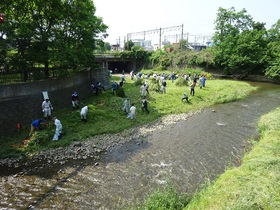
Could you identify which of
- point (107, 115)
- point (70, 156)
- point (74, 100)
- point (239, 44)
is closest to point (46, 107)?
point (74, 100)

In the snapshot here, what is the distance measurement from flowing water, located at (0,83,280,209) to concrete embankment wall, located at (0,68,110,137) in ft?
18.0

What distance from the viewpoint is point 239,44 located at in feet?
151

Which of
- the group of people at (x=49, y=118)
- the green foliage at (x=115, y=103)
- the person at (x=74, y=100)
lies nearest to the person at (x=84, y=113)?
the group of people at (x=49, y=118)

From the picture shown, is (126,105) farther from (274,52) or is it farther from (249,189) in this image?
(274,52)

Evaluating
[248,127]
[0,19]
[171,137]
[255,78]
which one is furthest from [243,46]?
[0,19]

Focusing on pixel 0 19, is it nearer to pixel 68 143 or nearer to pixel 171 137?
pixel 68 143

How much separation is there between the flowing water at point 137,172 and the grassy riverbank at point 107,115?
2.45 metres

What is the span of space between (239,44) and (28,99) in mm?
41648

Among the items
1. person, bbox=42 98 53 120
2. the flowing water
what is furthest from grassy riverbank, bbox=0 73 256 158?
the flowing water

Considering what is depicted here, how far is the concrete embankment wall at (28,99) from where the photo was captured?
597 inches

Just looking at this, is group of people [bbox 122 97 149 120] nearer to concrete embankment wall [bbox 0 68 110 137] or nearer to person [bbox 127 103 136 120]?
person [bbox 127 103 136 120]

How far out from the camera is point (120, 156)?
13.2 meters

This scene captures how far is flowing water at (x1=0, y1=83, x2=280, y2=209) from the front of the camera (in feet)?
30.8

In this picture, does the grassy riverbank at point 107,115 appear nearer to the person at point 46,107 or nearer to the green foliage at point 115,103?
the green foliage at point 115,103
